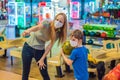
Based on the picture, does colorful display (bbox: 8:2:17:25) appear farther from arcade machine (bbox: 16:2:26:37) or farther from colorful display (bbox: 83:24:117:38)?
colorful display (bbox: 83:24:117:38)

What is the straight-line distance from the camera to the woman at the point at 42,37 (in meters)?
3.75

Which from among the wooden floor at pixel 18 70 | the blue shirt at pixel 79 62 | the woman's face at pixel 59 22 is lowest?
the wooden floor at pixel 18 70

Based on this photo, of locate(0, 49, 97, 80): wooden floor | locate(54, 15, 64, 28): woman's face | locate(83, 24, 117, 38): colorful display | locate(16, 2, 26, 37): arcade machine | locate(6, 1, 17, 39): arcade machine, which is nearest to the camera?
locate(54, 15, 64, 28): woman's face

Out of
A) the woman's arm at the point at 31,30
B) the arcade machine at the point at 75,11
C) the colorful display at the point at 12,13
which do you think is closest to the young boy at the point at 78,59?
the woman's arm at the point at 31,30

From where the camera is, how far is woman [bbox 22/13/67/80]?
148 inches

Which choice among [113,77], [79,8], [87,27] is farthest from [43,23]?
[79,8]

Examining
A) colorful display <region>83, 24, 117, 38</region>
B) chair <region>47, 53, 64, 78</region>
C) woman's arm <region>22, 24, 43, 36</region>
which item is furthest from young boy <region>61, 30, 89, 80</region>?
colorful display <region>83, 24, 117, 38</region>

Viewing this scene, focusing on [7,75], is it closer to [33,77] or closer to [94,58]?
[33,77]

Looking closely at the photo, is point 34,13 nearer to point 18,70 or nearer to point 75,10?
point 75,10

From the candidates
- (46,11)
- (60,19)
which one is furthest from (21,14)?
(60,19)

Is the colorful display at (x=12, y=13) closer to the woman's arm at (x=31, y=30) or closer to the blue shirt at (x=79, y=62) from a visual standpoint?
the woman's arm at (x=31, y=30)

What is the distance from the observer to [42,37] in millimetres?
3895

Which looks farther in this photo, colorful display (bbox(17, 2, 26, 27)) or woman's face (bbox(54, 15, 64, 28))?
colorful display (bbox(17, 2, 26, 27))

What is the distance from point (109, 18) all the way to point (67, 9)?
2352 millimetres
